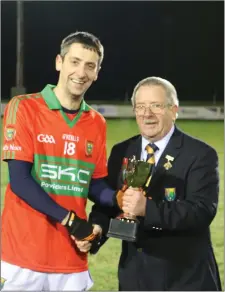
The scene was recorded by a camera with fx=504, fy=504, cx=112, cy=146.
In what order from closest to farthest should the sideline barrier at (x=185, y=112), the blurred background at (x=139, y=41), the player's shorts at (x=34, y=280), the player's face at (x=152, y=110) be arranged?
the player's face at (x=152, y=110), the player's shorts at (x=34, y=280), the sideline barrier at (x=185, y=112), the blurred background at (x=139, y=41)

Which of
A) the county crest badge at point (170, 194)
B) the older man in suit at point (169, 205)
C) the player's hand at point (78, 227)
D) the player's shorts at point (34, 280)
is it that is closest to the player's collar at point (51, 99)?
the older man in suit at point (169, 205)

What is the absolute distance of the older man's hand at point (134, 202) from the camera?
1.79m

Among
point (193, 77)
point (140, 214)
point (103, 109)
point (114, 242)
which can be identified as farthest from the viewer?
point (193, 77)

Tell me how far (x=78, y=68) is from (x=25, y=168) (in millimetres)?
430

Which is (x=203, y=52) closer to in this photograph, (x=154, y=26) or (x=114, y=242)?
(x=154, y=26)

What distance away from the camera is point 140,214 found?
1810mm

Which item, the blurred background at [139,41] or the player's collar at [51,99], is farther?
the blurred background at [139,41]

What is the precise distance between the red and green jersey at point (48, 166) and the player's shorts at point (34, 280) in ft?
0.09

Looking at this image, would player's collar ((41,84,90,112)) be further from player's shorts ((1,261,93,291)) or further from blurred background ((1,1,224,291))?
blurred background ((1,1,224,291))

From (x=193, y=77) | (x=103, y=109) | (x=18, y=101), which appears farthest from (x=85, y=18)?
(x=18, y=101)

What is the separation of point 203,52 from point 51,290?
89.1ft

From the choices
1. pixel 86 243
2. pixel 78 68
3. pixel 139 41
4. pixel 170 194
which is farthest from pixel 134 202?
pixel 139 41

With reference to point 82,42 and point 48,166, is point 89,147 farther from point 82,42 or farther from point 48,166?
point 82,42

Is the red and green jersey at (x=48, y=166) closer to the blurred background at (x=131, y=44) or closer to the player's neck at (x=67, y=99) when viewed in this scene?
the player's neck at (x=67, y=99)
